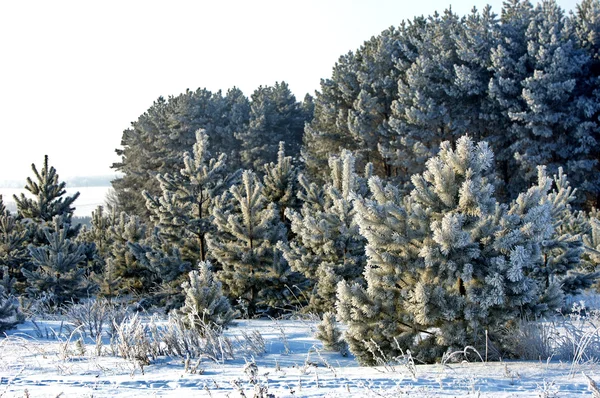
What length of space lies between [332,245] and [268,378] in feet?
21.1

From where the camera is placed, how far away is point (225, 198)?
49.5 ft

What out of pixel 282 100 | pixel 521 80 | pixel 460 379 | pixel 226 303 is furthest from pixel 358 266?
pixel 282 100

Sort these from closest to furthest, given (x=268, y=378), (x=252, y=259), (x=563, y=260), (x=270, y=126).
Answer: (x=268, y=378) < (x=563, y=260) < (x=252, y=259) < (x=270, y=126)

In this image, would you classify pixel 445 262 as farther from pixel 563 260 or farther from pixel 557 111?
pixel 557 111

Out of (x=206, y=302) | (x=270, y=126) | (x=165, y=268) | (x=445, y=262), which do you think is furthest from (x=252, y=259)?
(x=270, y=126)

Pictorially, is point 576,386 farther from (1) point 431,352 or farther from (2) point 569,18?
(2) point 569,18

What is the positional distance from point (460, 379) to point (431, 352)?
148 centimetres

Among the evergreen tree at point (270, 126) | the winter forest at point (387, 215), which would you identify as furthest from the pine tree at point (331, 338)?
the evergreen tree at point (270, 126)

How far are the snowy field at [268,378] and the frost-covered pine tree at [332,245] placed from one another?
186 inches

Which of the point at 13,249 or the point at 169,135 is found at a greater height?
the point at 169,135

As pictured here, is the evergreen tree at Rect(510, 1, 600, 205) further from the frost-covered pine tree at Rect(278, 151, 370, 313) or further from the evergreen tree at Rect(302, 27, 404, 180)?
the frost-covered pine tree at Rect(278, 151, 370, 313)

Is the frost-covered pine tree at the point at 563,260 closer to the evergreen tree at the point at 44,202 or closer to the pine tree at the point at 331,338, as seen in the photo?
the pine tree at the point at 331,338

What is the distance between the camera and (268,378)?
5332 millimetres

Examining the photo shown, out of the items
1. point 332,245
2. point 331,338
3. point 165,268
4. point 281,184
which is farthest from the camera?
point 281,184
